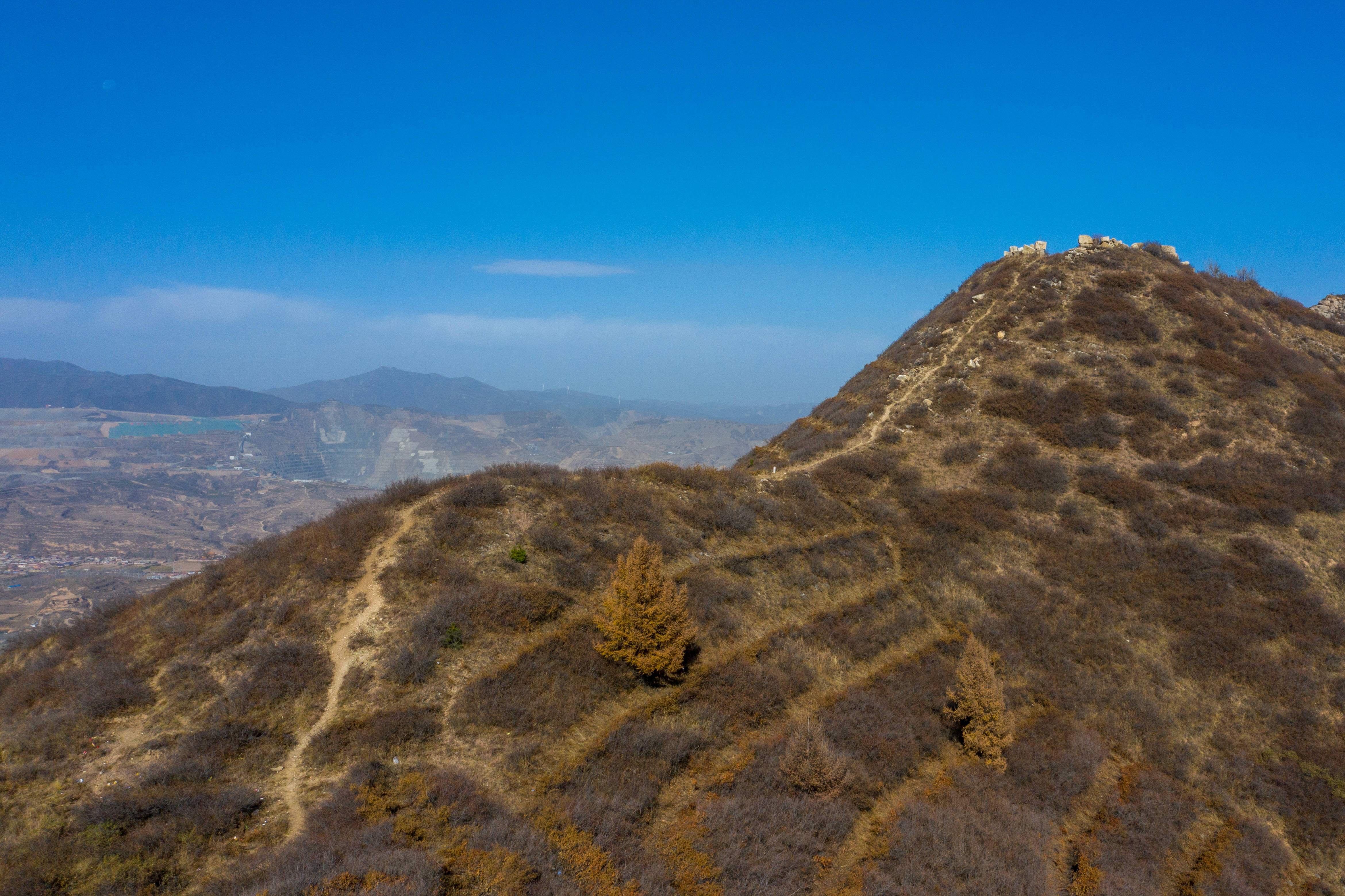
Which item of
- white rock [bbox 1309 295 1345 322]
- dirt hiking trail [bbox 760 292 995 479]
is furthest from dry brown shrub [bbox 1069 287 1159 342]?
white rock [bbox 1309 295 1345 322]

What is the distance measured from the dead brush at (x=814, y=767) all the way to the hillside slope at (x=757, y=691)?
82 mm

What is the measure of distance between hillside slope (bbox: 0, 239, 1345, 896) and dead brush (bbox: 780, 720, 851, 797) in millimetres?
82

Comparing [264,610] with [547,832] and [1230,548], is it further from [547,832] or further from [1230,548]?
[1230,548]

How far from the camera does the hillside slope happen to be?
12.8 metres

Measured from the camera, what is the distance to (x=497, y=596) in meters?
20.3

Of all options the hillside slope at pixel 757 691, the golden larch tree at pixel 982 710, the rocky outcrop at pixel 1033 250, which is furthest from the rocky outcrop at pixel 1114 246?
the golden larch tree at pixel 982 710

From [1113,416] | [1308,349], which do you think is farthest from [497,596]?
[1308,349]

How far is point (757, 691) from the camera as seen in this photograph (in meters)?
19.2

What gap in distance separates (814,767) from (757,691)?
3899 millimetres

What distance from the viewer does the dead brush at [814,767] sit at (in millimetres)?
15344

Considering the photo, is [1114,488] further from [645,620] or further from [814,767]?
[645,620]

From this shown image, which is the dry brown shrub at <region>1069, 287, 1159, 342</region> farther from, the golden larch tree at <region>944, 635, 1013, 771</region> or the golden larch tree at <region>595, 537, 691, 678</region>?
the golden larch tree at <region>595, 537, 691, 678</region>

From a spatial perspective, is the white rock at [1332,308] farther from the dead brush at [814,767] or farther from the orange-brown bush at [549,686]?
the orange-brown bush at [549,686]

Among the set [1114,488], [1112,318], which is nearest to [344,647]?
[1114,488]
